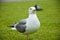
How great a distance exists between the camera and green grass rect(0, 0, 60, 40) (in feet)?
5.11

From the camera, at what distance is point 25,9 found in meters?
2.60

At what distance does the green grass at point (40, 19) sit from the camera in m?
1.56

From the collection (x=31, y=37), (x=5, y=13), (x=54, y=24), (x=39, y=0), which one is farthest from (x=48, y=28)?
(x=39, y=0)

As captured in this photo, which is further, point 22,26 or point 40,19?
point 40,19

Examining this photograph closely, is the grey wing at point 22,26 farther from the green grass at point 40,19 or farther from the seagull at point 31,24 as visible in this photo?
the green grass at point 40,19

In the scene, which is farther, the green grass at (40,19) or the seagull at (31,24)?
the green grass at (40,19)

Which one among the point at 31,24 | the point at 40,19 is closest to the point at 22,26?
the point at 31,24

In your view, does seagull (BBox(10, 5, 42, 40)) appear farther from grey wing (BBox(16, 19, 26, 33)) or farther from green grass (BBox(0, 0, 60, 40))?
green grass (BBox(0, 0, 60, 40))

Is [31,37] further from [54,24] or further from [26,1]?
[26,1]

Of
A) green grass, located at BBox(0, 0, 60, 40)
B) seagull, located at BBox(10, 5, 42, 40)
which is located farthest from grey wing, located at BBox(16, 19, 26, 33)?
green grass, located at BBox(0, 0, 60, 40)

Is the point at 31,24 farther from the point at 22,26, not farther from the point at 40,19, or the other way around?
the point at 40,19

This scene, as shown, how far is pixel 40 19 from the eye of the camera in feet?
6.81

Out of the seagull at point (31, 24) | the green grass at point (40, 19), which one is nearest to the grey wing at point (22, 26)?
the seagull at point (31, 24)

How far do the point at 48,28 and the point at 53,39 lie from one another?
297 mm
